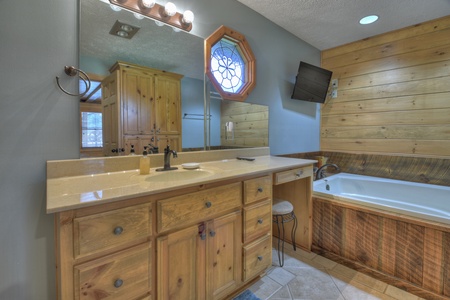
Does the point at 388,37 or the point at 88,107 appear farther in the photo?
the point at 388,37

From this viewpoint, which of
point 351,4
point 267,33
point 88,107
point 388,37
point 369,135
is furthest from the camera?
point 369,135

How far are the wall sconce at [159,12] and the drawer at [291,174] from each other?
4.38 ft

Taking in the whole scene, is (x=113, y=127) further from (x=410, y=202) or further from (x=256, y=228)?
(x=410, y=202)

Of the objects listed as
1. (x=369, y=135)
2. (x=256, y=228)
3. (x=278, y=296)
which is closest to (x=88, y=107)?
(x=256, y=228)

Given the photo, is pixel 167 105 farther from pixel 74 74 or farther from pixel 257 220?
pixel 257 220

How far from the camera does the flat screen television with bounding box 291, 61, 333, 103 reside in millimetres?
2584

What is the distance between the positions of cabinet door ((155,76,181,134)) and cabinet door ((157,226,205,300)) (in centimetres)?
79

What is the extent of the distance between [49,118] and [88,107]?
0.20 meters

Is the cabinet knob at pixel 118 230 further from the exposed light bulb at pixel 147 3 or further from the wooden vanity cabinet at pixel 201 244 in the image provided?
A: the exposed light bulb at pixel 147 3

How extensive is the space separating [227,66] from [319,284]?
6.50 ft

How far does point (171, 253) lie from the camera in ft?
3.46

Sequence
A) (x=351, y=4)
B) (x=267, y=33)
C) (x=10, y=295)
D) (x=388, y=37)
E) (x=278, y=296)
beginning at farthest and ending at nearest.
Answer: (x=388, y=37) → (x=267, y=33) → (x=351, y=4) → (x=278, y=296) → (x=10, y=295)

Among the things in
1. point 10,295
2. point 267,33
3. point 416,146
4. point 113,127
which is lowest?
point 10,295

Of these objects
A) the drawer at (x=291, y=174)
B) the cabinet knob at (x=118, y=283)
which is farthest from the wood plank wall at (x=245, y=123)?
the cabinet knob at (x=118, y=283)
